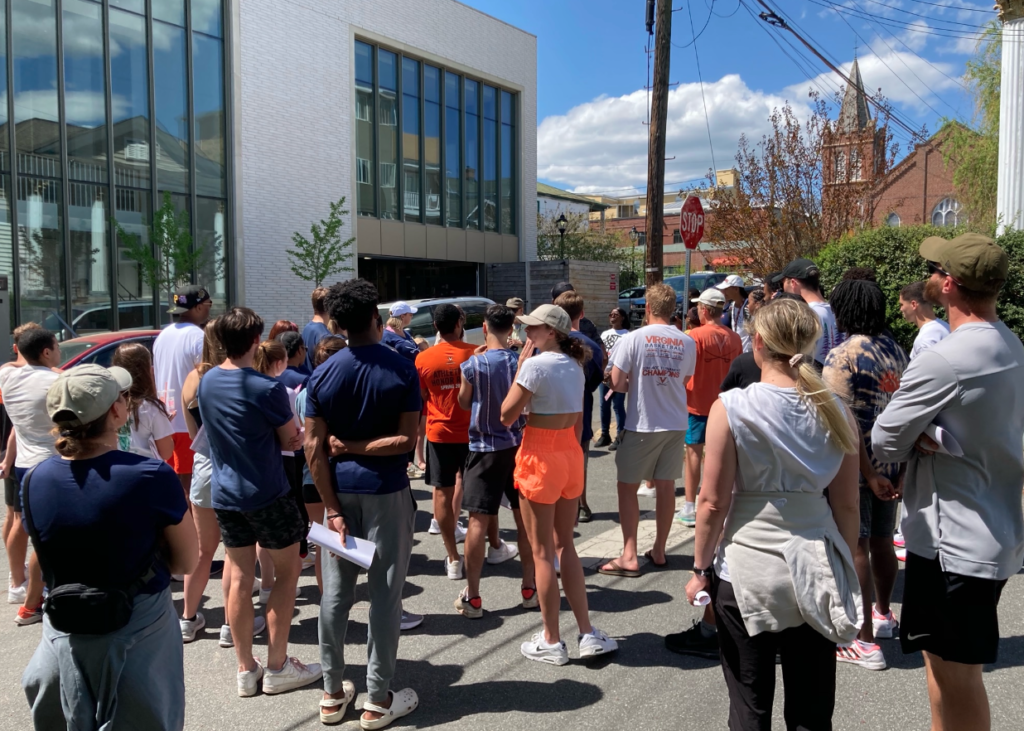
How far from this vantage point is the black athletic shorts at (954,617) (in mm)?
2803

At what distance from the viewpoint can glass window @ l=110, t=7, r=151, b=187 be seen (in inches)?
706

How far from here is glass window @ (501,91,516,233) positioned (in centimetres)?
2902

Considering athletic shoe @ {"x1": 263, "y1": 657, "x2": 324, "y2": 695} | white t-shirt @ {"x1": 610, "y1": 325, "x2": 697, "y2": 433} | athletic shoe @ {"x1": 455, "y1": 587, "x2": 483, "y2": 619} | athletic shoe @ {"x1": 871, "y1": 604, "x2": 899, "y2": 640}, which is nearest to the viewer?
athletic shoe @ {"x1": 263, "y1": 657, "x2": 324, "y2": 695}

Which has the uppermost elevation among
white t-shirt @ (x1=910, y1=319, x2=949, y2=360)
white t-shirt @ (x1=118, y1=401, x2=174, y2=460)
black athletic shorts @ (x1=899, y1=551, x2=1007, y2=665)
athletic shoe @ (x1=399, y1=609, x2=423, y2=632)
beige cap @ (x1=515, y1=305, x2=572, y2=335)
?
beige cap @ (x1=515, y1=305, x2=572, y2=335)

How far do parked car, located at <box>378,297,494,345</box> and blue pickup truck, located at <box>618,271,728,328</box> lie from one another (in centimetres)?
890

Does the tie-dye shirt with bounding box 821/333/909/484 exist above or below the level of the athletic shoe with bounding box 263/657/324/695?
above

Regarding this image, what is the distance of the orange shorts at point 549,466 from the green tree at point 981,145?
20.8m

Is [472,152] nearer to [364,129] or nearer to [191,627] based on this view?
[364,129]

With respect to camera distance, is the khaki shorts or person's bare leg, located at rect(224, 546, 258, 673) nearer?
person's bare leg, located at rect(224, 546, 258, 673)

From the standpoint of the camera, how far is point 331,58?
73.7ft

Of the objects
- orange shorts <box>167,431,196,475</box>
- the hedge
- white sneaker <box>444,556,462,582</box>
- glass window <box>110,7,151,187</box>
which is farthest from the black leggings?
glass window <box>110,7,151,187</box>

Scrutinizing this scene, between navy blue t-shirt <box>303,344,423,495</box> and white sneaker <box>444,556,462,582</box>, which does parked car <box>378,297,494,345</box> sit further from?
navy blue t-shirt <box>303,344,423,495</box>

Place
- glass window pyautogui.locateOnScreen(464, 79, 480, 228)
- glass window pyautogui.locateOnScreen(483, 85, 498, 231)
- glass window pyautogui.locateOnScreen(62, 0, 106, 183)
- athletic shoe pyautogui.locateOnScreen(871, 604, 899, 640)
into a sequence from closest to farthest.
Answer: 1. athletic shoe pyautogui.locateOnScreen(871, 604, 899, 640)
2. glass window pyautogui.locateOnScreen(62, 0, 106, 183)
3. glass window pyautogui.locateOnScreen(464, 79, 480, 228)
4. glass window pyautogui.locateOnScreen(483, 85, 498, 231)

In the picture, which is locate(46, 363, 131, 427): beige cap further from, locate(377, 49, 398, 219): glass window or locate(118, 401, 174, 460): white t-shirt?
locate(377, 49, 398, 219): glass window
